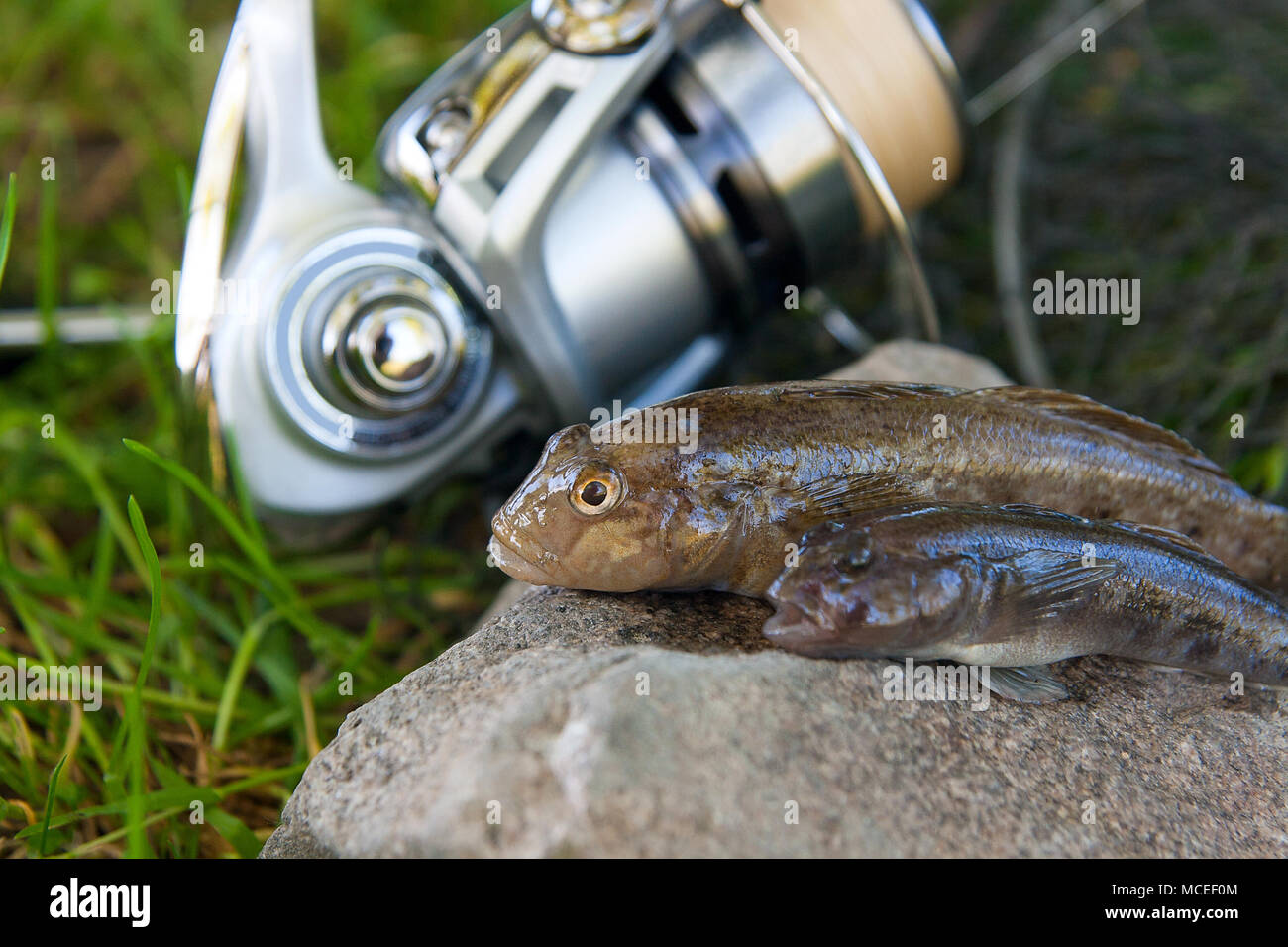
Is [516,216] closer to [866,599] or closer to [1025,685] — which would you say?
[866,599]

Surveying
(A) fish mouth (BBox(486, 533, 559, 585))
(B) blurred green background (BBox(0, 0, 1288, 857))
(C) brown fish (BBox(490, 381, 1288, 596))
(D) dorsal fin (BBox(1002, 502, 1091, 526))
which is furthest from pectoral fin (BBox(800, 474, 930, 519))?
(B) blurred green background (BBox(0, 0, 1288, 857))

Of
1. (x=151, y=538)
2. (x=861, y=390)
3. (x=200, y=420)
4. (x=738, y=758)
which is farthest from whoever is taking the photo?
(x=151, y=538)

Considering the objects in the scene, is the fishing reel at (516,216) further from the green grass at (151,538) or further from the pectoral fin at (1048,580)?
the pectoral fin at (1048,580)

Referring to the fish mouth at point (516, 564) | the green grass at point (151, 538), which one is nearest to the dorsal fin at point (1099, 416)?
the fish mouth at point (516, 564)

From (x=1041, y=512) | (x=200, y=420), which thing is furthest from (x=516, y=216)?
(x=1041, y=512)

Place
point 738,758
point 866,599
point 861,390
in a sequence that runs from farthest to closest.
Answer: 1. point 861,390
2. point 866,599
3. point 738,758

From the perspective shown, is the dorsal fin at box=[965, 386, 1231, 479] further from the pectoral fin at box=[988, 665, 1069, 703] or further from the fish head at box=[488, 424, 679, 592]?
the fish head at box=[488, 424, 679, 592]
